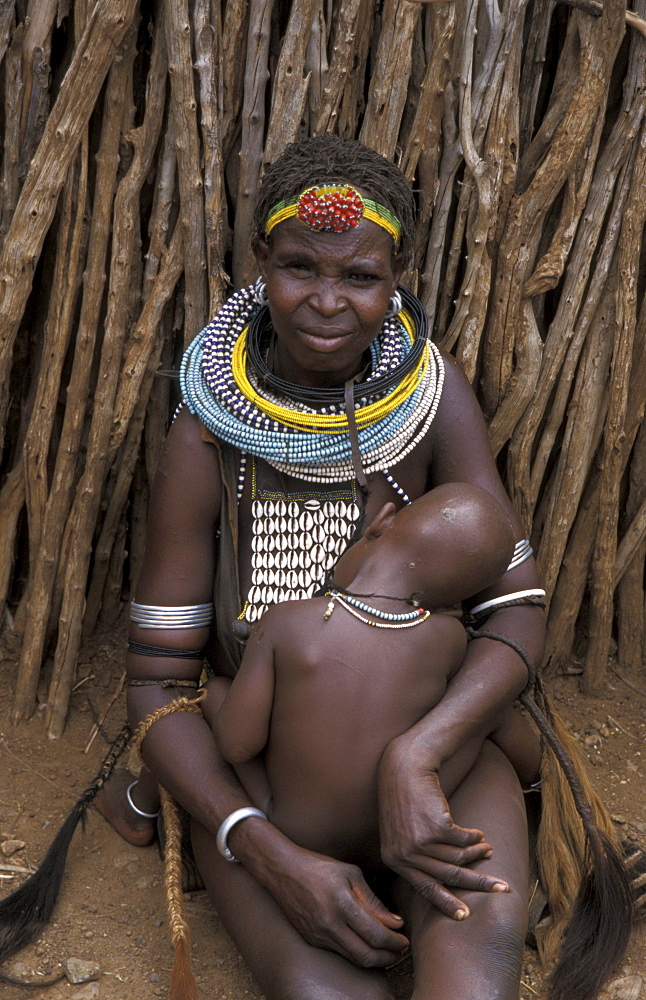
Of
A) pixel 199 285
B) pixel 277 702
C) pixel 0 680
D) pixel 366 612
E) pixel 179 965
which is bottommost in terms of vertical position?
pixel 0 680

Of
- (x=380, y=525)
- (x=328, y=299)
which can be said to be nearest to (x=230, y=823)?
(x=380, y=525)

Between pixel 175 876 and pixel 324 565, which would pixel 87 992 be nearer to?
pixel 175 876

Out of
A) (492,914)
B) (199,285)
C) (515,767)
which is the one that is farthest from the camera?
(199,285)

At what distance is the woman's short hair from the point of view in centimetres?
231

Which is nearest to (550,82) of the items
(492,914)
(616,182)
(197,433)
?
(616,182)

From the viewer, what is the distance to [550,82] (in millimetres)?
3051

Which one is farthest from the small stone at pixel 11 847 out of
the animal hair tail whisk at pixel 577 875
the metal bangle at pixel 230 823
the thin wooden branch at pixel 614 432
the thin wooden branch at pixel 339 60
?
the thin wooden branch at pixel 339 60

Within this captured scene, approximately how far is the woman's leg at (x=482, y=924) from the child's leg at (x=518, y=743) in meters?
0.23

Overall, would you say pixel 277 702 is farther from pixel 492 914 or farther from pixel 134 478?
pixel 134 478

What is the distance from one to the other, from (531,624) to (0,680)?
1760 millimetres

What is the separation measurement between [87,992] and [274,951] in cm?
49

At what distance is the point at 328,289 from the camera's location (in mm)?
2314

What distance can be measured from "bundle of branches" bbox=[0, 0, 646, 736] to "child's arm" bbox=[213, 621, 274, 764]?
1.08 metres

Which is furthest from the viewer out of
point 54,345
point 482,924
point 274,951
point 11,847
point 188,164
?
point 54,345
